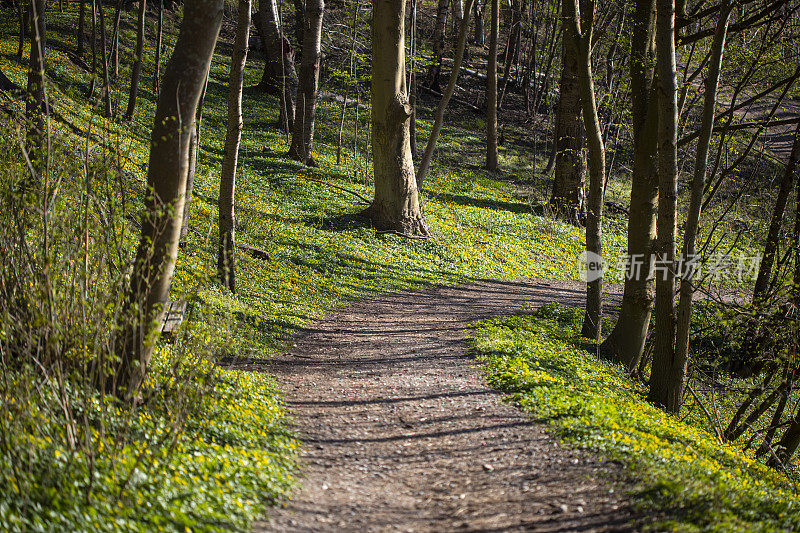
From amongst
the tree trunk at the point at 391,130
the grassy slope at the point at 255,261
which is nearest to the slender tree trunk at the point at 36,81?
the grassy slope at the point at 255,261

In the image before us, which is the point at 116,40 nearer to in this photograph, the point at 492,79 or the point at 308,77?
the point at 308,77

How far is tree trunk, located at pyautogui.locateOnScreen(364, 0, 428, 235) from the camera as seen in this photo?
1367 cm

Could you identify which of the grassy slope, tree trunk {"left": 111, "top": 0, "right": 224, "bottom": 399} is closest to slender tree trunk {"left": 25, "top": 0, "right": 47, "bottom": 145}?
the grassy slope

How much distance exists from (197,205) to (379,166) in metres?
4.34

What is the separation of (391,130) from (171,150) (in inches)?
386

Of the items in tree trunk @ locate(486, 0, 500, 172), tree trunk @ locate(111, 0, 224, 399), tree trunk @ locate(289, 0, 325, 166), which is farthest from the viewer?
tree trunk @ locate(486, 0, 500, 172)

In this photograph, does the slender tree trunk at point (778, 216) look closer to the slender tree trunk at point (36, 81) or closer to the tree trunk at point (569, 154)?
the tree trunk at point (569, 154)

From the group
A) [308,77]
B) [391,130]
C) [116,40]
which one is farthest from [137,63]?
[391,130]

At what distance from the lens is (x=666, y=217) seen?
7988mm

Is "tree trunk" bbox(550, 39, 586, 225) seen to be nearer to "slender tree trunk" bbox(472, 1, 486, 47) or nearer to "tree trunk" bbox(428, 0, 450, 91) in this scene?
"tree trunk" bbox(428, 0, 450, 91)

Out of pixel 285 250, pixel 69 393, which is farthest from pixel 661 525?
pixel 285 250

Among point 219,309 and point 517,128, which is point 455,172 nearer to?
point 517,128

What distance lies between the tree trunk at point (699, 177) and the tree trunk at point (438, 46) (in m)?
23.3

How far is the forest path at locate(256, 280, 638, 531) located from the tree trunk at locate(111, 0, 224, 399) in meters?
1.92
